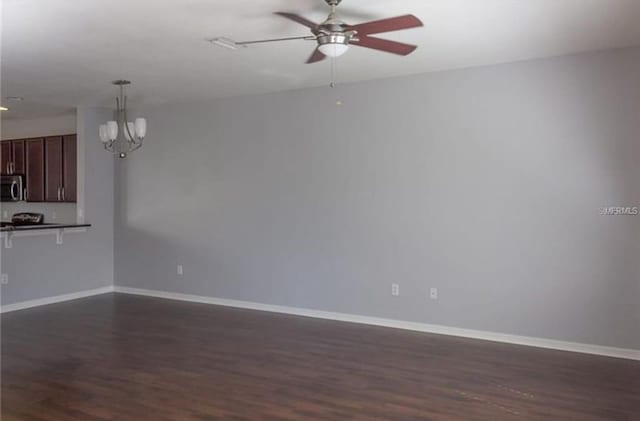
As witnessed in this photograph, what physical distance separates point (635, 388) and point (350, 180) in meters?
2.98

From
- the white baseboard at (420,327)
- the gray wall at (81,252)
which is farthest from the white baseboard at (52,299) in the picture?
the white baseboard at (420,327)

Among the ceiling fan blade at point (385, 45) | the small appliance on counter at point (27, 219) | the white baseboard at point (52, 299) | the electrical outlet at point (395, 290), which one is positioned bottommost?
the white baseboard at point (52, 299)

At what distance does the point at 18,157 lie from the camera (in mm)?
7820

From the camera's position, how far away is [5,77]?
4984mm

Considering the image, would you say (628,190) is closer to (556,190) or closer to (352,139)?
(556,190)

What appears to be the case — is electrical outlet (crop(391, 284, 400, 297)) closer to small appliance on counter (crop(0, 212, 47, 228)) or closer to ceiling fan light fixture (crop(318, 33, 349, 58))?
ceiling fan light fixture (crop(318, 33, 349, 58))

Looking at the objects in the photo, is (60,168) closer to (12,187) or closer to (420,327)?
(12,187)

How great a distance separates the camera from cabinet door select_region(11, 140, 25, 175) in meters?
7.77

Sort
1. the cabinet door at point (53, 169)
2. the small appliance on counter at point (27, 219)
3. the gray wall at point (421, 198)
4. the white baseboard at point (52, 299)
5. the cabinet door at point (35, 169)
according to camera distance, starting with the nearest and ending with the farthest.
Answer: the gray wall at point (421, 198)
the white baseboard at point (52, 299)
the cabinet door at point (53, 169)
the cabinet door at point (35, 169)
the small appliance on counter at point (27, 219)

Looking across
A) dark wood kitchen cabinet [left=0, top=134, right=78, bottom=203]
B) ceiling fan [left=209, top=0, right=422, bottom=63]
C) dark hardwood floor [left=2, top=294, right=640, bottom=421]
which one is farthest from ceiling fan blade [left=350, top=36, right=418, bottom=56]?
dark wood kitchen cabinet [left=0, top=134, right=78, bottom=203]

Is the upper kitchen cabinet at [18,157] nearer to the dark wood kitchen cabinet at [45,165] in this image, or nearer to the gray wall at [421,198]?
the dark wood kitchen cabinet at [45,165]

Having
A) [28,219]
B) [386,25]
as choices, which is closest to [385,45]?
[386,25]

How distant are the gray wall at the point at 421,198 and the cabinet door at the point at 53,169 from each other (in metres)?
1.45

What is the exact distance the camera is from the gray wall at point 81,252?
5.95 metres
